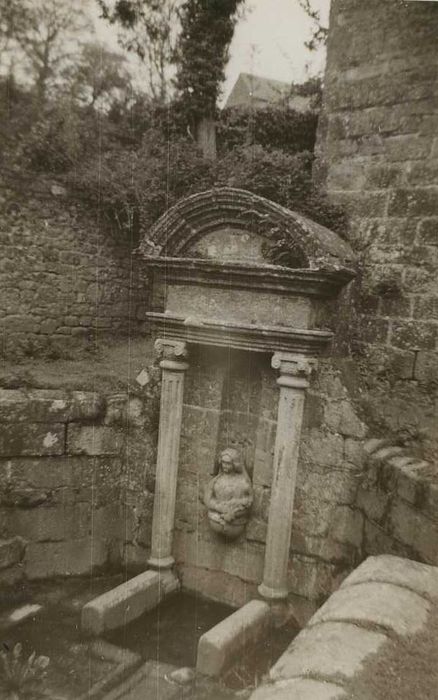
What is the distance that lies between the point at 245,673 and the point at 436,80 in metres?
5.09

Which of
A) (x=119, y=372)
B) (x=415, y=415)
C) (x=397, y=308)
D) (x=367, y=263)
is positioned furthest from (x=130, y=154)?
(x=415, y=415)

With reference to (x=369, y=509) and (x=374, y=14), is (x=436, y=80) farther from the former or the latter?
(x=369, y=509)

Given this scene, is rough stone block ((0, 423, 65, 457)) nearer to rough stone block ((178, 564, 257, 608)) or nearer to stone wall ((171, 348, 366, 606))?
stone wall ((171, 348, 366, 606))

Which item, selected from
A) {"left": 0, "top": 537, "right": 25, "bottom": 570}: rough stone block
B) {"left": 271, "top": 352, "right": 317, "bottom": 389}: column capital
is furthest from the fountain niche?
{"left": 0, "top": 537, "right": 25, "bottom": 570}: rough stone block

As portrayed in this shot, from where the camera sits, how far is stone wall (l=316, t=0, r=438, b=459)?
4.73 m

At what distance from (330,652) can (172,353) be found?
3202 millimetres

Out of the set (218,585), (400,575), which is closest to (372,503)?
(400,575)

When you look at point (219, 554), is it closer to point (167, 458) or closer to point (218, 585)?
point (218, 585)

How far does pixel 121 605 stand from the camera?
429 centimetres

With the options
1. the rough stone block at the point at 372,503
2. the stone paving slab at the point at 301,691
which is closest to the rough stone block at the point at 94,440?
the rough stone block at the point at 372,503

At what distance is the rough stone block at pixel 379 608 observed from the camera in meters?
2.07

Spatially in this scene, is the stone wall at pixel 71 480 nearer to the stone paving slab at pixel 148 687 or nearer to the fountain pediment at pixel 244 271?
the fountain pediment at pixel 244 271

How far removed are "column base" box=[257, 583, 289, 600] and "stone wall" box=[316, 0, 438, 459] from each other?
61.1 inches

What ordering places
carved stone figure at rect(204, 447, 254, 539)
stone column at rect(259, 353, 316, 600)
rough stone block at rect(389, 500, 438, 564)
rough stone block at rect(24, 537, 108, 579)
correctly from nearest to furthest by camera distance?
rough stone block at rect(389, 500, 438, 564)
stone column at rect(259, 353, 316, 600)
carved stone figure at rect(204, 447, 254, 539)
rough stone block at rect(24, 537, 108, 579)
